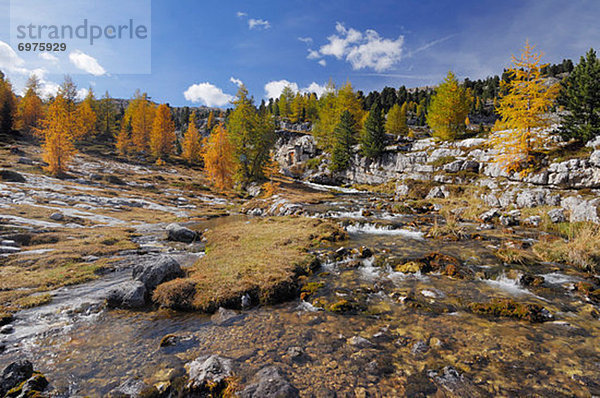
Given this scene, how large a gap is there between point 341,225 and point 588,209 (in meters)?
17.9

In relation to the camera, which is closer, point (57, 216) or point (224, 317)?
point (224, 317)

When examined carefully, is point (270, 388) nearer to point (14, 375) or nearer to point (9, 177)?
point (14, 375)

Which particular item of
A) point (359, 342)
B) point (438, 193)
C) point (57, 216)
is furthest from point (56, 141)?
point (438, 193)

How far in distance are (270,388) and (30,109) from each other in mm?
107449

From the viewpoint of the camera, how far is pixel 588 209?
56.0 ft

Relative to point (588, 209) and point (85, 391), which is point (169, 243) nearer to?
point (85, 391)

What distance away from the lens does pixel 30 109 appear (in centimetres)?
6981

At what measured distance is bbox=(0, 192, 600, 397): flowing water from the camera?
520cm

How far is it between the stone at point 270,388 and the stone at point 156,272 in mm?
7099

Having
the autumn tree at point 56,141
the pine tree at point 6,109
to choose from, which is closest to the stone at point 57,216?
the autumn tree at point 56,141

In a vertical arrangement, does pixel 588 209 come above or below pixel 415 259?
above

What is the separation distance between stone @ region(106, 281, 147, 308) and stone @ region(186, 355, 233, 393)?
4.76 meters

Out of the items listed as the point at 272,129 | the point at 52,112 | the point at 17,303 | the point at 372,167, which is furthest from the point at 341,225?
the point at 52,112

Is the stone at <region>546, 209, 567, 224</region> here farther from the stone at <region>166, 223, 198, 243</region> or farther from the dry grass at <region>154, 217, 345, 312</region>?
the stone at <region>166, 223, 198, 243</region>
